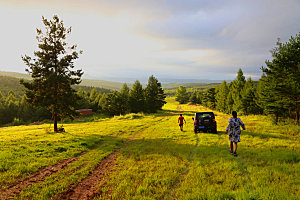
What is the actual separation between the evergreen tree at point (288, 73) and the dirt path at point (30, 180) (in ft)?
83.5

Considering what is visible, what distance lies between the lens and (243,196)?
12.6 feet

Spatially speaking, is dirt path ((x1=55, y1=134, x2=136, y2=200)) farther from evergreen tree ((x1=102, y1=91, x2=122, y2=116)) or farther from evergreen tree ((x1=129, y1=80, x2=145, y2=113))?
evergreen tree ((x1=102, y1=91, x2=122, y2=116))

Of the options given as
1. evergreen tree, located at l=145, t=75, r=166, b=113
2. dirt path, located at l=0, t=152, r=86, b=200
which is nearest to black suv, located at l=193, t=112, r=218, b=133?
dirt path, located at l=0, t=152, r=86, b=200

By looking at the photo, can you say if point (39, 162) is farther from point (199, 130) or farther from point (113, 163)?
point (199, 130)

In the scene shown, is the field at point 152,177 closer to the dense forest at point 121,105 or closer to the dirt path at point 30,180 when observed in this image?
the dirt path at point 30,180

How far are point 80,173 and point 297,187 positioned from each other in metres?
7.90

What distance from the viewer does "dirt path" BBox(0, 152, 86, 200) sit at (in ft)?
15.4

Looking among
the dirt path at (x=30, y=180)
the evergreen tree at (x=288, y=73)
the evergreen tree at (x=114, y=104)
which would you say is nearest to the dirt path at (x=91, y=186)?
the dirt path at (x=30, y=180)

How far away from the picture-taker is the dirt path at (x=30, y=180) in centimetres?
470

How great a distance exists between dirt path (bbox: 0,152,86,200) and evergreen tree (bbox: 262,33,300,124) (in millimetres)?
25441

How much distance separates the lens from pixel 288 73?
64.7 feet

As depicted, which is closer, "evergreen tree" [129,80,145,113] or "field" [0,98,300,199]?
"field" [0,98,300,199]

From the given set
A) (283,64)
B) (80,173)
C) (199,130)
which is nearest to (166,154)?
(80,173)

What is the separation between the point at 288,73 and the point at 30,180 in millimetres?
28417
